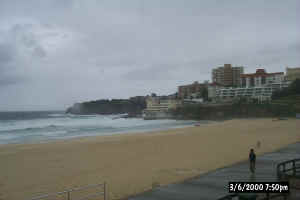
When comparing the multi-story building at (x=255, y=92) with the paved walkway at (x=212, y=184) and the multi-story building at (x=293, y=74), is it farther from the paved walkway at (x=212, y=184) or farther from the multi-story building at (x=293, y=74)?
the paved walkway at (x=212, y=184)

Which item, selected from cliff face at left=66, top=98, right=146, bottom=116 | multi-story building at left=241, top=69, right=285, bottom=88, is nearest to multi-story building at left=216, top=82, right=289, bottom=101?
multi-story building at left=241, top=69, right=285, bottom=88

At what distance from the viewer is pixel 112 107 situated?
501 ft

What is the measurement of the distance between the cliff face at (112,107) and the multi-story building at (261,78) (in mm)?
50824

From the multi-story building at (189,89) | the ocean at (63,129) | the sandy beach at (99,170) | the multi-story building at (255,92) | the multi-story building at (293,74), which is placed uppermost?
the multi-story building at (293,74)

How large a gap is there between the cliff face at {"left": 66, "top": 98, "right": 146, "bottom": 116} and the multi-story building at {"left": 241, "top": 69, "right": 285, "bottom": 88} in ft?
167

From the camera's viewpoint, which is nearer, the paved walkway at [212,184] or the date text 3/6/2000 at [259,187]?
the date text 3/6/2000 at [259,187]

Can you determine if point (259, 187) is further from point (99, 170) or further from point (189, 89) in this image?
point (189, 89)

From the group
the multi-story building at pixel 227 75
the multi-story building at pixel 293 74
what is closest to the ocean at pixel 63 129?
the multi-story building at pixel 293 74

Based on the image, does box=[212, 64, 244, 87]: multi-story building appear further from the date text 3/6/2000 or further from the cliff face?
the date text 3/6/2000

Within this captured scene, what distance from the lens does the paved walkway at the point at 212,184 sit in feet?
24.0

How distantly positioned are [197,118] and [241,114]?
42.6 feet

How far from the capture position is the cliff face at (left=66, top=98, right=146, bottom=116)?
145375 millimetres

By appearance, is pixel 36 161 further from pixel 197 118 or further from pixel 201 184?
pixel 197 118

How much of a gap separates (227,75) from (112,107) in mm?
63293
